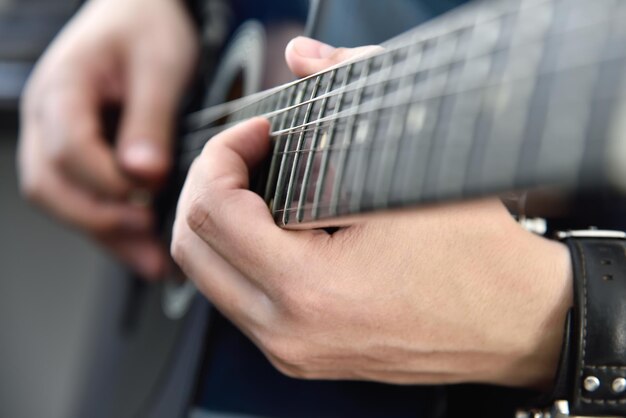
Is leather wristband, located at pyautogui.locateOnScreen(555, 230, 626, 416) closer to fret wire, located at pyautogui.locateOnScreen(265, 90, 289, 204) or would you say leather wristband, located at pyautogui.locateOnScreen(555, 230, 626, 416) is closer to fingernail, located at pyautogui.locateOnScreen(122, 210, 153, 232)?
fret wire, located at pyautogui.locateOnScreen(265, 90, 289, 204)

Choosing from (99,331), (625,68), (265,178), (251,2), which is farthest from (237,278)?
(99,331)

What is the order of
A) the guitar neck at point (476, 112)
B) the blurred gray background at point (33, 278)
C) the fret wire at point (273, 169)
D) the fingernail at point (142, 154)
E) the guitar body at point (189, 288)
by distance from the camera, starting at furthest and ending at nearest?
the blurred gray background at point (33, 278) → the fingernail at point (142, 154) → the guitar body at point (189, 288) → the fret wire at point (273, 169) → the guitar neck at point (476, 112)

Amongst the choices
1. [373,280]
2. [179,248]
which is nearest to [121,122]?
[179,248]

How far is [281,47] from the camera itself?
696 mm

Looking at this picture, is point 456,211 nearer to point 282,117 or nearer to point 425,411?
point 282,117

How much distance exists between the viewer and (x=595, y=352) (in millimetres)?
483

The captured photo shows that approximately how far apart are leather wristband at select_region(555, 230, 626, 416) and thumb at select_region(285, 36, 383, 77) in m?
0.20

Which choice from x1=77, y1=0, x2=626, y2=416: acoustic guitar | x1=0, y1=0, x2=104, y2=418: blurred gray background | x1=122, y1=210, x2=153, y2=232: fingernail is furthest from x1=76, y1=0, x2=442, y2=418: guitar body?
x1=0, y1=0, x2=104, y2=418: blurred gray background

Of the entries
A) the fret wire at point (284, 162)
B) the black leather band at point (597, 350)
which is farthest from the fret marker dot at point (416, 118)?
the black leather band at point (597, 350)

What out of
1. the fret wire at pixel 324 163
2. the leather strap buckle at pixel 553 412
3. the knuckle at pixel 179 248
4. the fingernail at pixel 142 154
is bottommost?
the leather strap buckle at pixel 553 412

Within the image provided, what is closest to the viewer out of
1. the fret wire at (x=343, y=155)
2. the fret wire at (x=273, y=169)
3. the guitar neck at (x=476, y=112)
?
the guitar neck at (x=476, y=112)

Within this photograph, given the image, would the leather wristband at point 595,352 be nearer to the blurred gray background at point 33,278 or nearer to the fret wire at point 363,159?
the fret wire at point 363,159

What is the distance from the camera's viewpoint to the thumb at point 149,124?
0.87 metres

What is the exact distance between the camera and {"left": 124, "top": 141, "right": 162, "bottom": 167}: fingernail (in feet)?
2.83
